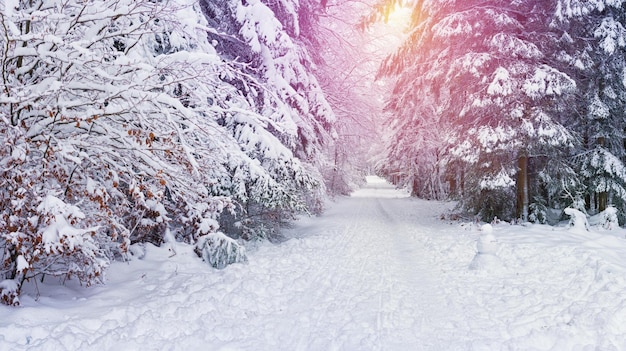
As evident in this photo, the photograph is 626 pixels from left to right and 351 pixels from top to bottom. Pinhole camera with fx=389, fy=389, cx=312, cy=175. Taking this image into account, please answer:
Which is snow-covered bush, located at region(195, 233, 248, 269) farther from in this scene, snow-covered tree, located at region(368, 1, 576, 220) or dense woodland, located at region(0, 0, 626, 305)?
snow-covered tree, located at region(368, 1, 576, 220)

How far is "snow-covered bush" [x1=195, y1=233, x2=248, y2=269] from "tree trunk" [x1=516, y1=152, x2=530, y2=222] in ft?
30.2

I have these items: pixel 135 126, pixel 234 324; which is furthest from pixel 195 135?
pixel 234 324

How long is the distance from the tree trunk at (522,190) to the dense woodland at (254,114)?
0.21 ft

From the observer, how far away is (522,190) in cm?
1237

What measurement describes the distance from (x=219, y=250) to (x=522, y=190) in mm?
9807

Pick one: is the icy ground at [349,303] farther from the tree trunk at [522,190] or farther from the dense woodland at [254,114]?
the tree trunk at [522,190]

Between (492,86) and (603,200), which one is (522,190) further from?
(492,86)

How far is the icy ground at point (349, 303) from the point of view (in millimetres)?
4266

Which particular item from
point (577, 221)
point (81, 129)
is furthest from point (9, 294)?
point (577, 221)

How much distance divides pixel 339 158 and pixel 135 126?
2449 cm

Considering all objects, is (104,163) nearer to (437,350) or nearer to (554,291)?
(437,350)

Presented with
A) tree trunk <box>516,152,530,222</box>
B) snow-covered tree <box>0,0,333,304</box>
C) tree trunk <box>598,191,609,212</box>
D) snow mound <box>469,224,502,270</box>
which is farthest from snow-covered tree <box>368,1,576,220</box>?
snow-covered tree <box>0,0,333,304</box>

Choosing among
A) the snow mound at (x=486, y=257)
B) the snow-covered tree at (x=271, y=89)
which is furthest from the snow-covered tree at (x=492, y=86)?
the snow mound at (x=486, y=257)

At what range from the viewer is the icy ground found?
14.0 feet
